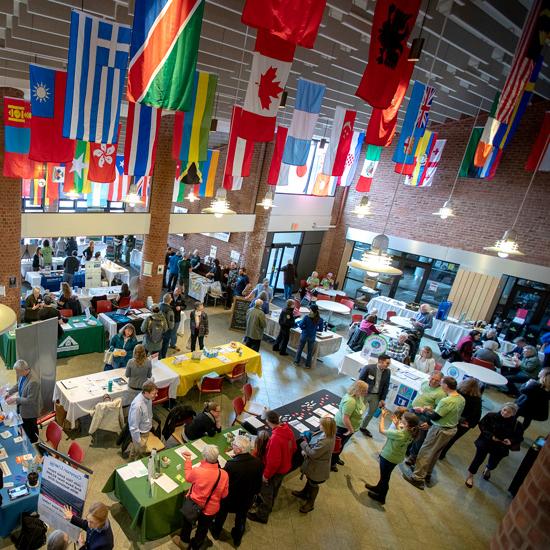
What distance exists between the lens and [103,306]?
1014cm

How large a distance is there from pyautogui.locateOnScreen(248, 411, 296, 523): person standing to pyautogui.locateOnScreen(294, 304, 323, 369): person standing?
458 centimetres

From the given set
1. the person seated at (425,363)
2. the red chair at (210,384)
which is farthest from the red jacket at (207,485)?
the person seated at (425,363)

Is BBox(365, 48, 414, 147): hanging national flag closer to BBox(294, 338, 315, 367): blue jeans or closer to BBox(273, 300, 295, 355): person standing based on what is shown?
BBox(273, 300, 295, 355): person standing

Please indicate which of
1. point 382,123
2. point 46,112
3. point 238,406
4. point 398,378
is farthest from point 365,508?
point 46,112

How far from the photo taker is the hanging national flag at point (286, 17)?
3.62 metres

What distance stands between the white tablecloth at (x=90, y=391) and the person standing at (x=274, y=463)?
2.65 meters

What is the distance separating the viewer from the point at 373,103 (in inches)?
186

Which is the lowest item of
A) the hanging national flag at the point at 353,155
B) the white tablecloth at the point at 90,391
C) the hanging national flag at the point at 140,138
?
the white tablecloth at the point at 90,391

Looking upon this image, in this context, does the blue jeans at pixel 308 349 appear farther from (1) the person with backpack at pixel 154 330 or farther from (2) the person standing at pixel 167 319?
(1) the person with backpack at pixel 154 330

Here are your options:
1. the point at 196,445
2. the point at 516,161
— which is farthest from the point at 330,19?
the point at 516,161

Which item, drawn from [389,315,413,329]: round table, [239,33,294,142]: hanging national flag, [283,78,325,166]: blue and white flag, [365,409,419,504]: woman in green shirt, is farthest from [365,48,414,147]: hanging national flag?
[389,315,413,329]: round table

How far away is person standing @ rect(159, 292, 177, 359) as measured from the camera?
336 inches

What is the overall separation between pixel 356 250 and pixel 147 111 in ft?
37.7

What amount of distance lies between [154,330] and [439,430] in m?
5.71
